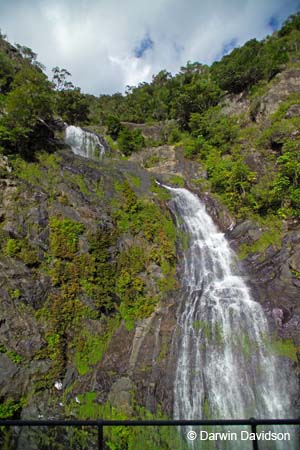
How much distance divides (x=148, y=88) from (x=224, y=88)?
18.5 meters

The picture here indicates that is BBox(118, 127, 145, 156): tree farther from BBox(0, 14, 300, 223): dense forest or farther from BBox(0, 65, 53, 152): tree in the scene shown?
BBox(0, 65, 53, 152): tree

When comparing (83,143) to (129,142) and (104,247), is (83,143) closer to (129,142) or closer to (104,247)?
(129,142)

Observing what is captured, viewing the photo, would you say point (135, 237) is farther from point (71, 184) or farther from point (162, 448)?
point (162, 448)

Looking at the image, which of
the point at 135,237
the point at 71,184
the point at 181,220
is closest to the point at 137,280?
the point at 135,237

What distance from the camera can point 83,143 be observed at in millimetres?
26688

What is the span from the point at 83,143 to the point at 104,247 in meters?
15.3

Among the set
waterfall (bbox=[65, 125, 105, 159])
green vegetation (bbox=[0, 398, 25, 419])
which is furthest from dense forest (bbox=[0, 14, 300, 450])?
waterfall (bbox=[65, 125, 105, 159])

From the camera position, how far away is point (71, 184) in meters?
17.5

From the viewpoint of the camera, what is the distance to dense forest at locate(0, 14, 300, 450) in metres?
10.7

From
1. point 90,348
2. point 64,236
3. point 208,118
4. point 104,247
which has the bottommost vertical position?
point 90,348

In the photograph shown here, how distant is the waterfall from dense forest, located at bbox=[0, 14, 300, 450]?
120cm

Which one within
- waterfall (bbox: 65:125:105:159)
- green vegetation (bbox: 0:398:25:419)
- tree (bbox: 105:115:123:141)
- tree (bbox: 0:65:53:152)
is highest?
tree (bbox: 105:115:123:141)

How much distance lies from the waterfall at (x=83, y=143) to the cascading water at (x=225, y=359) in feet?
54.6

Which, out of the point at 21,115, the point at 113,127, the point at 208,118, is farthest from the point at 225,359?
the point at 113,127
